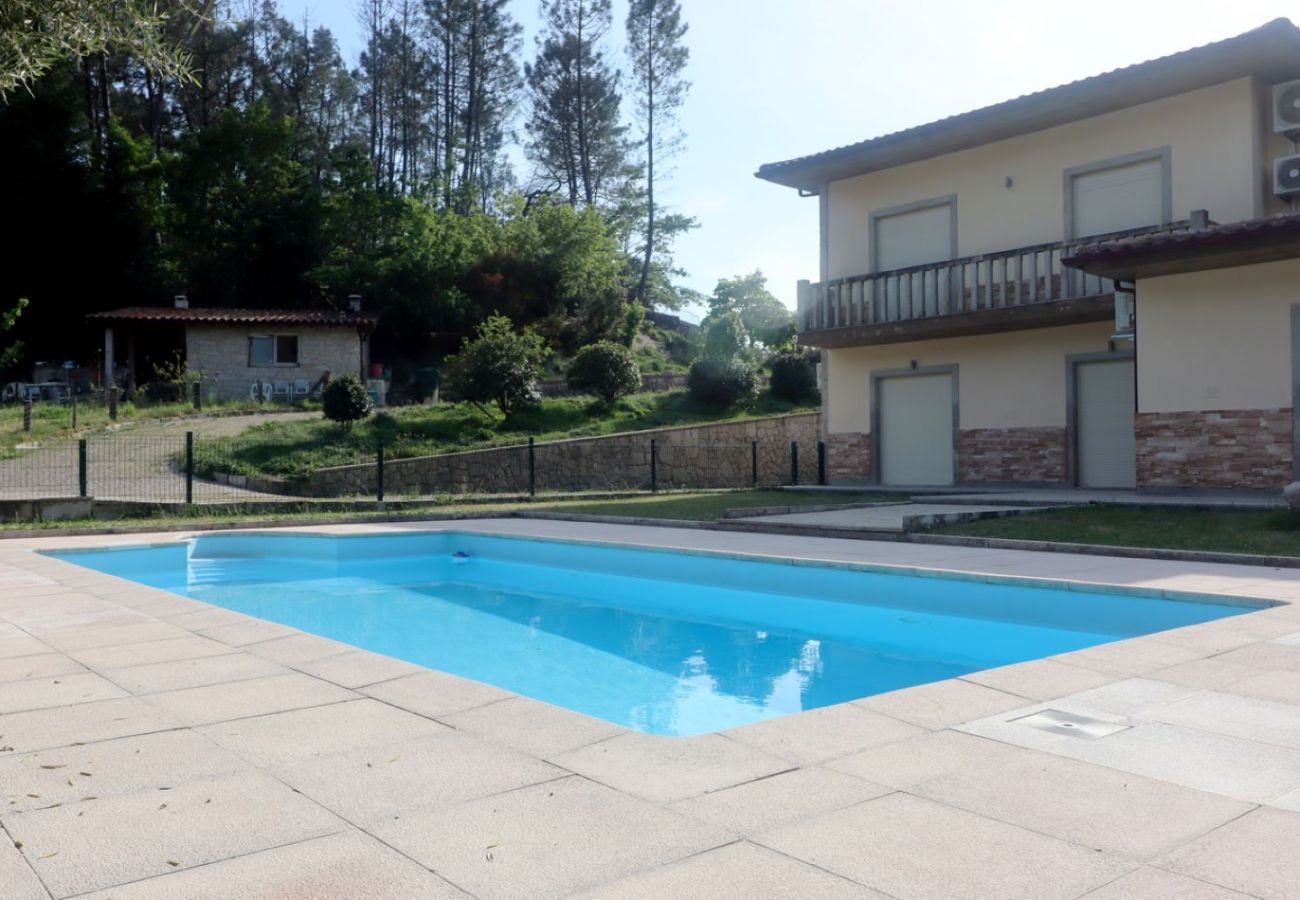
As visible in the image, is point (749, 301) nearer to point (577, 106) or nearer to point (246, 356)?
point (577, 106)

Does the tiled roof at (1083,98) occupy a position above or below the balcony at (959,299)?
above

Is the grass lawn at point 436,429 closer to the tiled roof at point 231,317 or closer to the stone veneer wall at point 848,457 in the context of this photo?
the stone veneer wall at point 848,457

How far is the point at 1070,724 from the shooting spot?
12.7 ft

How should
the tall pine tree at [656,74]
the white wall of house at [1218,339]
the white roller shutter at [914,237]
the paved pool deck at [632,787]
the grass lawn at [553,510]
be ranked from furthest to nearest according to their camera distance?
the tall pine tree at [656,74] < the white roller shutter at [914,237] < the grass lawn at [553,510] < the white wall of house at [1218,339] < the paved pool deck at [632,787]

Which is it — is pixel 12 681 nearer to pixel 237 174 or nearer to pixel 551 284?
pixel 551 284

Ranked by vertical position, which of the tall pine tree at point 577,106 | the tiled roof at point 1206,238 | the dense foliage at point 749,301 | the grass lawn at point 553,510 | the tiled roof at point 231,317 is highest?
the tall pine tree at point 577,106

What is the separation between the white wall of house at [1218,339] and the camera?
Answer: 1273 cm

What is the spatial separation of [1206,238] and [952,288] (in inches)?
219

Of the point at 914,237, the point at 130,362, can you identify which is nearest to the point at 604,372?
the point at 914,237

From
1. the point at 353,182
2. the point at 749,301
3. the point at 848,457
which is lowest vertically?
the point at 848,457

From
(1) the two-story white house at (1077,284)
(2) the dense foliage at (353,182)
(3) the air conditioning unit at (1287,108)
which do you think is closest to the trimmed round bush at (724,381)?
(1) the two-story white house at (1077,284)

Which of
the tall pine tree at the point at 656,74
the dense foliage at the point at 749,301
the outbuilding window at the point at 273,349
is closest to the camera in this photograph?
the outbuilding window at the point at 273,349

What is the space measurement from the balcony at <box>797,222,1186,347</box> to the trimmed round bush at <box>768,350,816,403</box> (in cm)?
779

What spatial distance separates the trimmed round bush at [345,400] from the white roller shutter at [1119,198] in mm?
A: 14805
